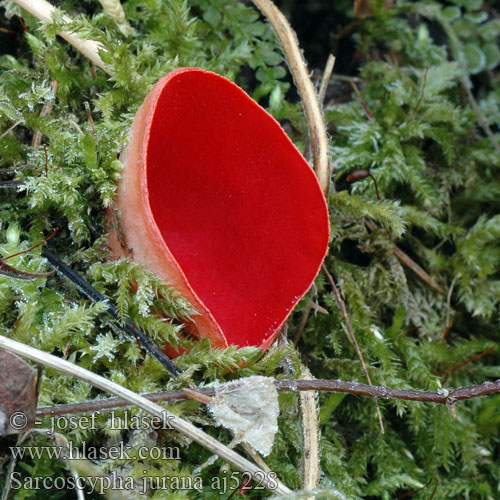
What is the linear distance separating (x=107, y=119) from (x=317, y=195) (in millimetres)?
473

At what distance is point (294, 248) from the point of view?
1337 mm

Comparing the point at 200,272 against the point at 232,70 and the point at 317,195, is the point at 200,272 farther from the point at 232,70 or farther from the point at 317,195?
the point at 232,70

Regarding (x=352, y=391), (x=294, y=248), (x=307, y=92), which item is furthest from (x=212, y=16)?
(x=352, y=391)

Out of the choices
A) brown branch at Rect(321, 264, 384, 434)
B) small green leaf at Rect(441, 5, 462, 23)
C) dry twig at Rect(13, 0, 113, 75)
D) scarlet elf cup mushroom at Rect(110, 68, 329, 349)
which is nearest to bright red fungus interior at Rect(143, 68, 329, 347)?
scarlet elf cup mushroom at Rect(110, 68, 329, 349)

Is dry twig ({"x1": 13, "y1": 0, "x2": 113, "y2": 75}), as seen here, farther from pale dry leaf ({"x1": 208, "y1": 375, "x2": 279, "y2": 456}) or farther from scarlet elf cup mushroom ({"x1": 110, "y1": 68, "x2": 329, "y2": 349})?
pale dry leaf ({"x1": 208, "y1": 375, "x2": 279, "y2": 456})

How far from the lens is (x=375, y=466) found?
1.41 meters

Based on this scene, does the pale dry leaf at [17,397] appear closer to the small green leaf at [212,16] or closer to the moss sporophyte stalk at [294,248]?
the moss sporophyte stalk at [294,248]

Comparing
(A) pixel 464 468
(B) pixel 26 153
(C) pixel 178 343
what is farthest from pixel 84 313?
(A) pixel 464 468

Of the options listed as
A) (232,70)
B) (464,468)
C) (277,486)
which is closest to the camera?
(277,486)

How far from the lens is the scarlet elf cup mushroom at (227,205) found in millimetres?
1183

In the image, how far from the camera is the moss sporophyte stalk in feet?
3.67

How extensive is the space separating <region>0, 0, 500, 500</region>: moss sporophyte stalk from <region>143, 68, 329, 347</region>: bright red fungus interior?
2cm

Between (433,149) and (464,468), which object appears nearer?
(464,468)

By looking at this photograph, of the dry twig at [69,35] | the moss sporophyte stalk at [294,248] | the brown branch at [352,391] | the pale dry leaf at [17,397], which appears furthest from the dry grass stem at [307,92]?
the pale dry leaf at [17,397]
